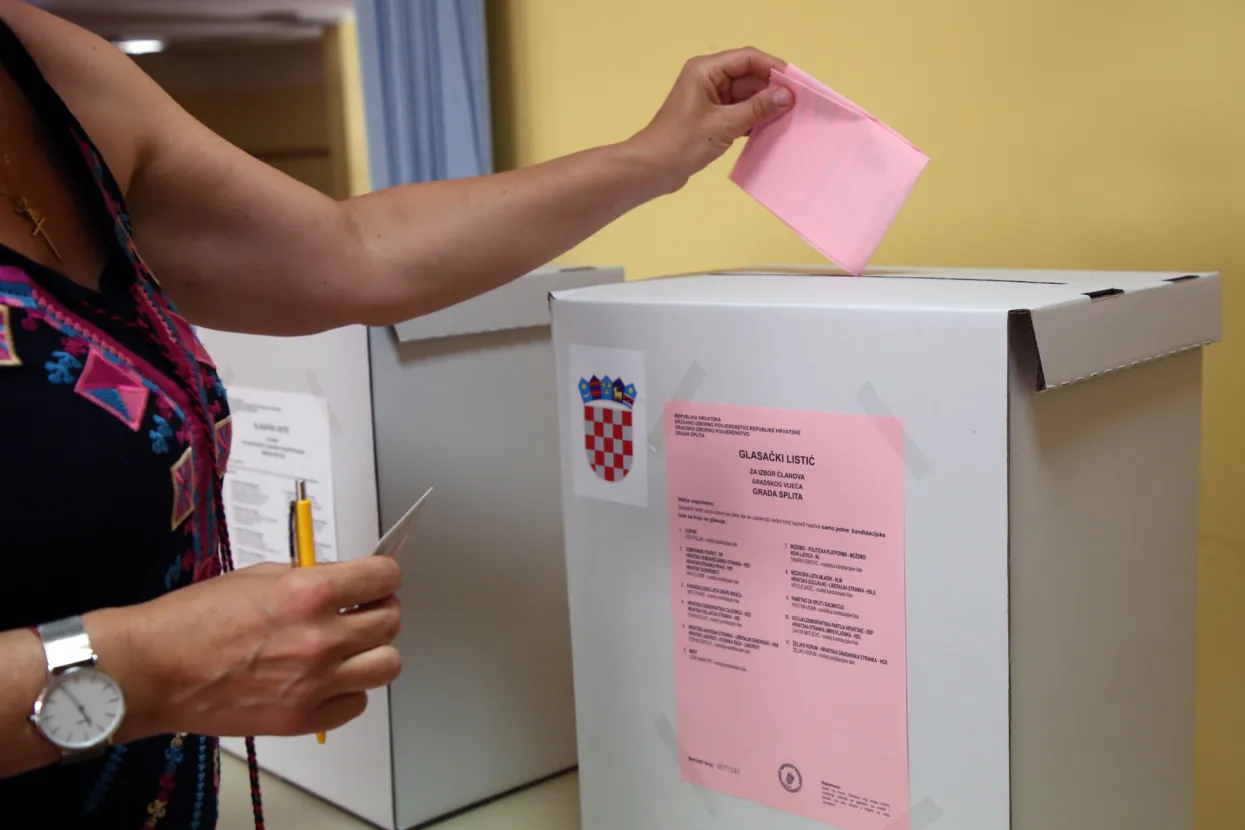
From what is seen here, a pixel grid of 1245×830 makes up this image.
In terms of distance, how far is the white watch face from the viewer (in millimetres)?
504

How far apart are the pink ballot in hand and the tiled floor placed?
0.52 metres

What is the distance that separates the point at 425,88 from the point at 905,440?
1.03 metres

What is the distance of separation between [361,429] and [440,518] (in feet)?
0.32

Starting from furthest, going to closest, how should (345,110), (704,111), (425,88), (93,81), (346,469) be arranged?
(345,110), (425,88), (346,469), (704,111), (93,81)

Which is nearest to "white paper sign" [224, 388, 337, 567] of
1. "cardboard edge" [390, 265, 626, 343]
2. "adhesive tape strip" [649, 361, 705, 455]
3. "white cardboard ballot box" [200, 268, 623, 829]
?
"white cardboard ballot box" [200, 268, 623, 829]

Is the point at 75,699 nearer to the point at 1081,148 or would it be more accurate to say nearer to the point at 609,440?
the point at 609,440

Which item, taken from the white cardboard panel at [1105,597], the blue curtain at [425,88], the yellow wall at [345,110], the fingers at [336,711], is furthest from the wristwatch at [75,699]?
the yellow wall at [345,110]

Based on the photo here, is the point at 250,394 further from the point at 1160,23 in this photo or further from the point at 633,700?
the point at 1160,23

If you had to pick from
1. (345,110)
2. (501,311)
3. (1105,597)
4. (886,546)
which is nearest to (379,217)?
(501,311)

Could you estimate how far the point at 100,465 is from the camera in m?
0.59

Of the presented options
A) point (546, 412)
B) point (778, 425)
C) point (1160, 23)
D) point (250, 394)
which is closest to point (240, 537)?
point (250, 394)

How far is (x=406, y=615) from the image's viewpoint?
929 mm

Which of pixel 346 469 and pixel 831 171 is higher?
pixel 831 171

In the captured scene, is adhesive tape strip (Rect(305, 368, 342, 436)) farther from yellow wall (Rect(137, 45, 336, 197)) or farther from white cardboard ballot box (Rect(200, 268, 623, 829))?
yellow wall (Rect(137, 45, 336, 197))
